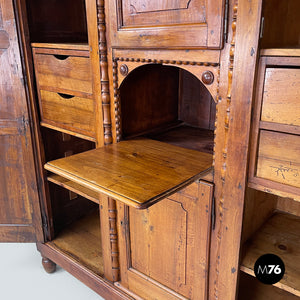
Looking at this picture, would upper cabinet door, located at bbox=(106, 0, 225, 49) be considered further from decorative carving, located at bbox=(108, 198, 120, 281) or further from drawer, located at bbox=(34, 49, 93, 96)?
decorative carving, located at bbox=(108, 198, 120, 281)

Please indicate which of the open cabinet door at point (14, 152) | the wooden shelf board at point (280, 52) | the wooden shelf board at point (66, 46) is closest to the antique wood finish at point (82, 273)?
the open cabinet door at point (14, 152)

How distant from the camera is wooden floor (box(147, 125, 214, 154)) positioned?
1646mm

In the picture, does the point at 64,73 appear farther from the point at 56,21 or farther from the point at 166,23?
the point at 166,23

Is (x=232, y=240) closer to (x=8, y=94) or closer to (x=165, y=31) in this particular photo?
(x=165, y=31)

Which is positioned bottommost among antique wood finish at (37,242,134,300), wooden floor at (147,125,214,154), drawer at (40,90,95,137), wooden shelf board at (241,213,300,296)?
antique wood finish at (37,242,134,300)

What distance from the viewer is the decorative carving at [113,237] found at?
1744mm

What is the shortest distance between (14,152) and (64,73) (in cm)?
83

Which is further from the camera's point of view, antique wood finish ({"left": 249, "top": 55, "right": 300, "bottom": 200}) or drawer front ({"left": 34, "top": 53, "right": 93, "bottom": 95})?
drawer front ({"left": 34, "top": 53, "right": 93, "bottom": 95})

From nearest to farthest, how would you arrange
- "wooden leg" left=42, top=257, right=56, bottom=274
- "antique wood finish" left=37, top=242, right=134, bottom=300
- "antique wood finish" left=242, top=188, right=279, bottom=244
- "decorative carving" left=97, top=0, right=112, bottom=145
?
"antique wood finish" left=242, top=188, right=279, bottom=244 < "decorative carving" left=97, top=0, right=112, bottom=145 < "antique wood finish" left=37, top=242, right=134, bottom=300 < "wooden leg" left=42, top=257, right=56, bottom=274

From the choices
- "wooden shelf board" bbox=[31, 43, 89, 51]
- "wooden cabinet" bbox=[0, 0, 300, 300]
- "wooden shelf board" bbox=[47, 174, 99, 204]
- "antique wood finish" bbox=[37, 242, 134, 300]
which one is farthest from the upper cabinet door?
"antique wood finish" bbox=[37, 242, 134, 300]

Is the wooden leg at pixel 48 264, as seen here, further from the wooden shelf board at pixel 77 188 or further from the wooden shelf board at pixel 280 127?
the wooden shelf board at pixel 280 127

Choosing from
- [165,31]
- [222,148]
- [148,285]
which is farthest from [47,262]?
[165,31]

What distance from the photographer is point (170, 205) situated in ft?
4.92

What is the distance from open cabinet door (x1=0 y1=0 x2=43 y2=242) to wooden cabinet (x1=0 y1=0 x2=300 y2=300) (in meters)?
0.01
